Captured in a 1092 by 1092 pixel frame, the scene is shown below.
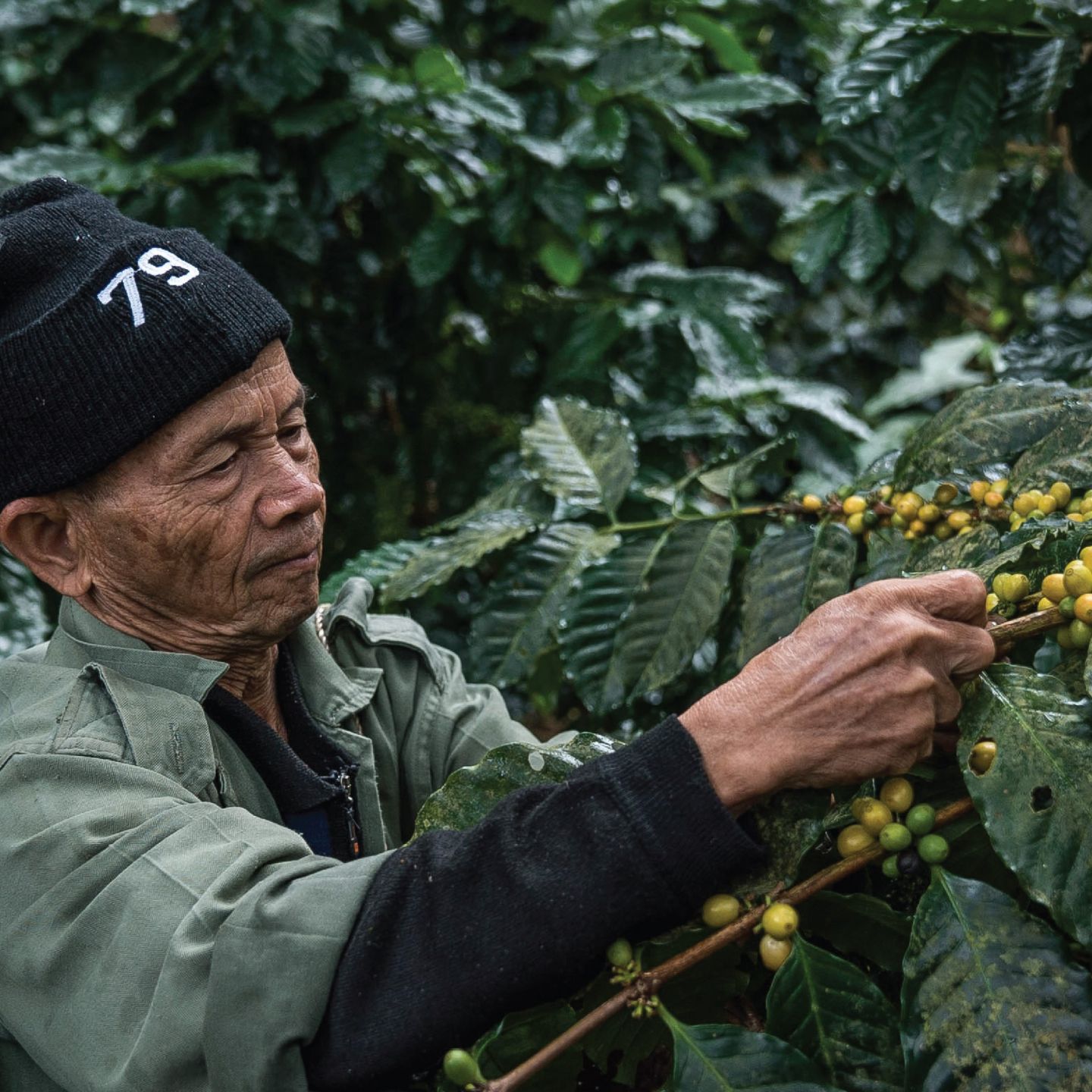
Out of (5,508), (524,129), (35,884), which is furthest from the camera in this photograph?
(524,129)

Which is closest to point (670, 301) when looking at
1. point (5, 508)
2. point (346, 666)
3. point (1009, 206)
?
point (1009, 206)

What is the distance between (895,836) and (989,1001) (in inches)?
5.6

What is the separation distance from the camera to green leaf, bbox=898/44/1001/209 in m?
1.92

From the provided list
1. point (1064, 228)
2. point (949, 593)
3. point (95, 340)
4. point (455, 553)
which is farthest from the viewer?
point (1064, 228)

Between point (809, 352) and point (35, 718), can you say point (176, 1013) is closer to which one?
point (35, 718)

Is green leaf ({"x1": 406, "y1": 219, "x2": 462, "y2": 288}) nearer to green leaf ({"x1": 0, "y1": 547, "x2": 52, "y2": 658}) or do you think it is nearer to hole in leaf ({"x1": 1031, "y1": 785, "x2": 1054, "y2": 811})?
green leaf ({"x1": 0, "y1": 547, "x2": 52, "y2": 658})

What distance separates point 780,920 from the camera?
1.03 meters

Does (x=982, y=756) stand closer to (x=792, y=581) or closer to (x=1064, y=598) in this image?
(x=1064, y=598)

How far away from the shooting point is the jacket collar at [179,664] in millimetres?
1341

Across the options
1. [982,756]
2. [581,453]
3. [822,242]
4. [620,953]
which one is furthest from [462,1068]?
[822,242]

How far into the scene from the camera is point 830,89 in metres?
2.04

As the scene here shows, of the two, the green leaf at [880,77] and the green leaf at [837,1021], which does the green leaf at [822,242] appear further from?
the green leaf at [837,1021]

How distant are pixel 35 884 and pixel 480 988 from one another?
412 millimetres

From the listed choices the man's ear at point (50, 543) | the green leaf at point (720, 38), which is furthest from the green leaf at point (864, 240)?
the man's ear at point (50, 543)
